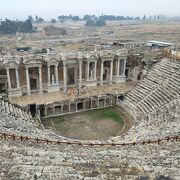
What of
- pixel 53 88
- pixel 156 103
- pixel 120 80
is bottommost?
pixel 156 103

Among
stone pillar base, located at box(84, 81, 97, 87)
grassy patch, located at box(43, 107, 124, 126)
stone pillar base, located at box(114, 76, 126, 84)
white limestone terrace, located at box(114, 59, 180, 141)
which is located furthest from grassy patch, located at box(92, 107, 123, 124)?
stone pillar base, located at box(114, 76, 126, 84)

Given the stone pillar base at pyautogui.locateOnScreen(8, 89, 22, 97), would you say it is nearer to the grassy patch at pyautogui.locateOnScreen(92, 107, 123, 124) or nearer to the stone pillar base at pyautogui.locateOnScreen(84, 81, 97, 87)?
the stone pillar base at pyautogui.locateOnScreen(84, 81, 97, 87)

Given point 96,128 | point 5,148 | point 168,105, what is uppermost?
point 5,148

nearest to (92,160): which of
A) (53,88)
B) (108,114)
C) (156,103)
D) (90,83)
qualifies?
(156,103)

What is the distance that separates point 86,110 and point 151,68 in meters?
11.4

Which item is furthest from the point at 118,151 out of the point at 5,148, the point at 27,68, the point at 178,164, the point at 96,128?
the point at 27,68

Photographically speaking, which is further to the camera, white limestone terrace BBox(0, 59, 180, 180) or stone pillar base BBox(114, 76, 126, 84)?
stone pillar base BBox(114, 76, 126, 84)

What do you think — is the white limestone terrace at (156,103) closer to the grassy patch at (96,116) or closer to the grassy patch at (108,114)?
the grassy patch at (108,114)

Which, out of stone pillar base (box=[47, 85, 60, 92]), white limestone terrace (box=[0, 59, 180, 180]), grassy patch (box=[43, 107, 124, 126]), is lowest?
grassy patch (box=[43, 107, 124, 126])

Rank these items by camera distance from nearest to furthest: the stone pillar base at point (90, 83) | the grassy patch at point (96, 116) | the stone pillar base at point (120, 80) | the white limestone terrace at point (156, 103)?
1. the white limestone terrace at point (156, 103)
2. the grassy patch at point (96, 116)
3. the stone pillar base at point (90, 83)
4. the stone pillar base at point (120, 80)

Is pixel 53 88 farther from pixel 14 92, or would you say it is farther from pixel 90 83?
pixel 90 83

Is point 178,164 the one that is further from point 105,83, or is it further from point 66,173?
point 105,83

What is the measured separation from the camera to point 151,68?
122 feet

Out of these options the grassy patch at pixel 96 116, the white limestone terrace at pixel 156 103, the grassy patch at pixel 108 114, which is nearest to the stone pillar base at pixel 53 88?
the grassy patch at pixel 96 116
